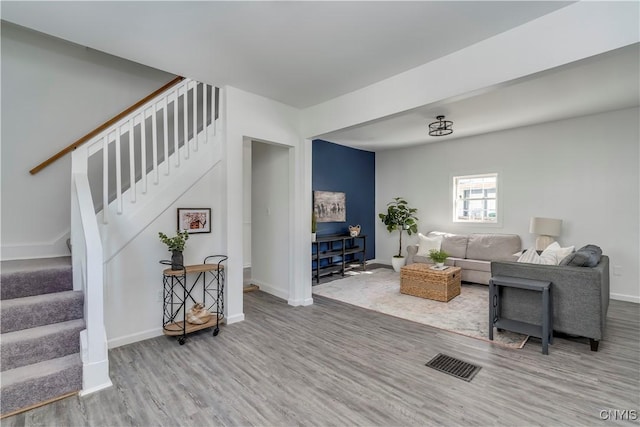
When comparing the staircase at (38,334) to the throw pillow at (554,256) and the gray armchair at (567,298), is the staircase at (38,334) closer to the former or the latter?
the gray armchair at (567,298)

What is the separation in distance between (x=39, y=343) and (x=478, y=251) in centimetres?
592

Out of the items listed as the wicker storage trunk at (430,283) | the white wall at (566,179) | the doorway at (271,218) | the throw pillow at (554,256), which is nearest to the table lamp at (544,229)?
the white wall at (566,179)

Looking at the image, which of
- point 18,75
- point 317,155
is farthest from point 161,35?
point 317,155

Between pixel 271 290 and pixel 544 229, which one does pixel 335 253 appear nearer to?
pixel 271 290

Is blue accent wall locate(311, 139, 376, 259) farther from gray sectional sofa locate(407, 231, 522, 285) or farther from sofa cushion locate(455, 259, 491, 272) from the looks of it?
sofa cushion locate(455, 259, 491, 272)

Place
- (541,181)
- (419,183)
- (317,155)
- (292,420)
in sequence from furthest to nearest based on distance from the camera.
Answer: (419,183)
(317,155)
(541,181)
(292,420)

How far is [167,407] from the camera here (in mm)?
2062

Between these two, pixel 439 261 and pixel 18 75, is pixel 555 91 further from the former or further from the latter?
pixel 18 75

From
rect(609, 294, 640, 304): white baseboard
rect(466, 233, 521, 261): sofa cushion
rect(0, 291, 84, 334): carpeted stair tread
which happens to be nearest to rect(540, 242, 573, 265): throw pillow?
rect(466, 233, 521, 261): sofa cushion

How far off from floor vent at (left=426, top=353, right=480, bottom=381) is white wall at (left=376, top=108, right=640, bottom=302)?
356 centimetres

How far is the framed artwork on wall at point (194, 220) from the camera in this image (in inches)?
131

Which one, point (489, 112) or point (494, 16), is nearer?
point (494, 16)

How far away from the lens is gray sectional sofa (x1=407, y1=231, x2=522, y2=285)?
5184 mm

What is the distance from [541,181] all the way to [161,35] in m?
5.79
